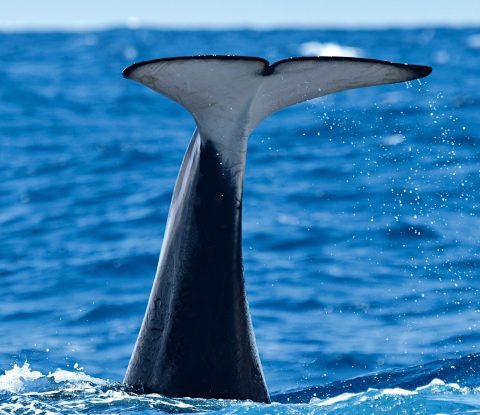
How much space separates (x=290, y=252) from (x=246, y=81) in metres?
8.69

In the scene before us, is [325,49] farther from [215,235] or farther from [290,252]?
Answer: [215,235]

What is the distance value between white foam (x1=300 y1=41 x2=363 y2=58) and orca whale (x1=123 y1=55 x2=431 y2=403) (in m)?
Result: 52.9

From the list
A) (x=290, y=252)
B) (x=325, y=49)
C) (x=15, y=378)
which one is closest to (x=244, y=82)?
(x=15, y=378)

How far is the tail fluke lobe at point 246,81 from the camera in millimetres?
5996

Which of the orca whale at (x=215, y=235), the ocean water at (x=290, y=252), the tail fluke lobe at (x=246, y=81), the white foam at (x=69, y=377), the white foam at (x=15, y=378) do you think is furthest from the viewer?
the ocean water at (x=290, y=252)

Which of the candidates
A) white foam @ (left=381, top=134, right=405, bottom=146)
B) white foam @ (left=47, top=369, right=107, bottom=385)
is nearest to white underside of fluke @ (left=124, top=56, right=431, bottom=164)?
white foam @ (left=47, top=369, right=107, bottom=385)

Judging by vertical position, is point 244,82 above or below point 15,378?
above

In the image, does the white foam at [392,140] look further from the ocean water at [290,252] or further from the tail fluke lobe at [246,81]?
the tail fluke lobe at [246,81]

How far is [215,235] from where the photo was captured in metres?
6.56

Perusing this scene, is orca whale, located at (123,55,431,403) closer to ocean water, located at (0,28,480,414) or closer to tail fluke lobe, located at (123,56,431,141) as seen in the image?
tail fluke lobe, located at (123,56,431,141)

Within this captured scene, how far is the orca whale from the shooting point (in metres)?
6.21

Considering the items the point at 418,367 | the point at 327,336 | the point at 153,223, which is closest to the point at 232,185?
the point at 418,367

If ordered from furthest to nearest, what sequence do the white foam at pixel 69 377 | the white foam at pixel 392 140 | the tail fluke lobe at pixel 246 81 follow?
1. the white foam at pixel 392 140
2. the white foam at pixel 69 377
3. the tail fluke lobe at pixel 246 81

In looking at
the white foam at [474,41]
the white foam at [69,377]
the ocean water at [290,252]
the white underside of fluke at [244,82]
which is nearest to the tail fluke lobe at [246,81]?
the white underside of fluke at [244,82]
